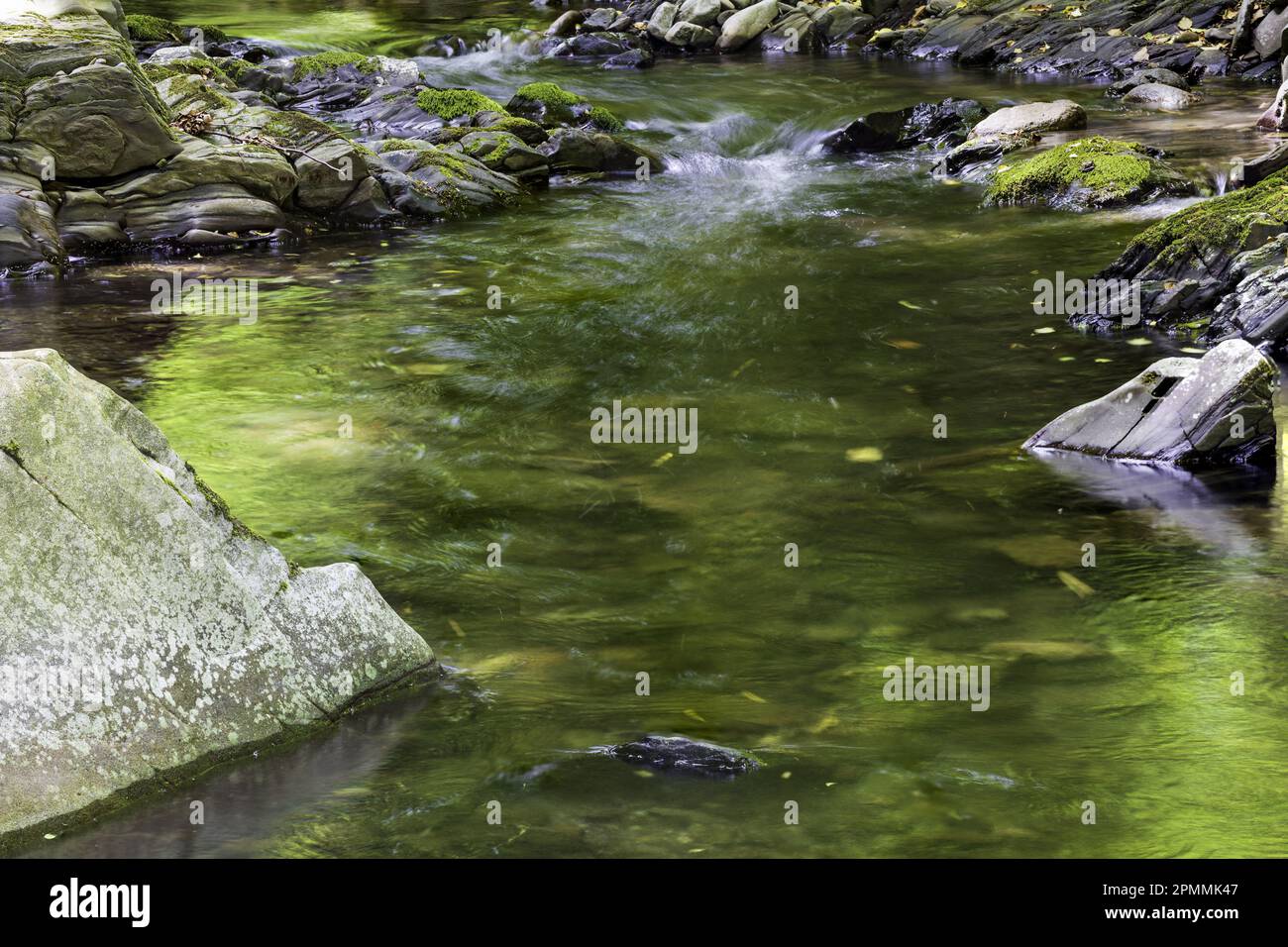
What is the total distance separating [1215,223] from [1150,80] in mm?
10603

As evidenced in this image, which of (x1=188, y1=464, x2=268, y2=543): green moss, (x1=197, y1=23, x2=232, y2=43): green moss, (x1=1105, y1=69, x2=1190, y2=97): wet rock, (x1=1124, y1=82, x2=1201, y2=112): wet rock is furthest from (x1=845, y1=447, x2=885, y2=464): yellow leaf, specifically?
(x1=197, y1=23, x2=232, y2=43): green moss

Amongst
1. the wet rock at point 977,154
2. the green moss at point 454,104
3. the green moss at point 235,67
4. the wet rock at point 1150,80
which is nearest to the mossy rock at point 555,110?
the green moss at point 454,104

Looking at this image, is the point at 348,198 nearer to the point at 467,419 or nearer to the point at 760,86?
the point at 467,419

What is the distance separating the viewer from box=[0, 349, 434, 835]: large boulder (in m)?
3.68

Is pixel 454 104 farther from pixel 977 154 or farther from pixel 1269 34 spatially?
pixel 1269 34

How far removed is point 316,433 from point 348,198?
7063mm

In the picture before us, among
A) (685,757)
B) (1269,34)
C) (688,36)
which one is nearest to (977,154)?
(1269,34)

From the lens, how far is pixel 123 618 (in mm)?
3893

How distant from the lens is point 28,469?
3.82m

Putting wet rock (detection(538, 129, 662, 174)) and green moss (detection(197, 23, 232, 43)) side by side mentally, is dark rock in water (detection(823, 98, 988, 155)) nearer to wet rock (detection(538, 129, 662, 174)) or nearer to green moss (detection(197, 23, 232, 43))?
wet rock (detection(538, 129, 662, 174))

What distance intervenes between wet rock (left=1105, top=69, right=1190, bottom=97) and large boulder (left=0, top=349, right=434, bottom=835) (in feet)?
59.2

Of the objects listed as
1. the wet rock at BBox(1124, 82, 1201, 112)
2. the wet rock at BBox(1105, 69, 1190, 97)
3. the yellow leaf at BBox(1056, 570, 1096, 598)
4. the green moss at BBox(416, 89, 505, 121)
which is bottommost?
the yellow leaf at BBox(1056, 570, 1096, 598)
